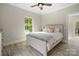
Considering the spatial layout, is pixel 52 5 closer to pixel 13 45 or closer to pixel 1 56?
pixel 13 45

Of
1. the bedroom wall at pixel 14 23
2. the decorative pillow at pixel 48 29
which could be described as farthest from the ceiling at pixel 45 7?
the decorative pillow at pixel 48 29

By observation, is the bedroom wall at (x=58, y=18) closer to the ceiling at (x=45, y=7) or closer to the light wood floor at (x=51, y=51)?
the ceiling at (x=45, y=7)

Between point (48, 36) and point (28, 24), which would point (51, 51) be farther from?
point (28, 24)

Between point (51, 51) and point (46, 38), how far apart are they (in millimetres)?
272

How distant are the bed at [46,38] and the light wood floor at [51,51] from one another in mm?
82

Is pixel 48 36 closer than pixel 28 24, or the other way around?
pixel 48 36

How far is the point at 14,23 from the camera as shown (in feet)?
6.50

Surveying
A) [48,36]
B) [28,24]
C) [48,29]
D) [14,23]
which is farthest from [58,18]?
[14,23]

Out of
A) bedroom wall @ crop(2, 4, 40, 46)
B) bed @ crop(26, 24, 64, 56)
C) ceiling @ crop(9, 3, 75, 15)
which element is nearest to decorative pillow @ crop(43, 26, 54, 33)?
bed @ crop(26, 24, 64, 56)

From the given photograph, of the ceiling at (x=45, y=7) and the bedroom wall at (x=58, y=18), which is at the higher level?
the ceiling at (x=45, y=7)

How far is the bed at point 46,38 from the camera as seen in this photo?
6.35 ft

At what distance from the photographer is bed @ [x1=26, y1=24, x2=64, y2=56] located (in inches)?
76.2

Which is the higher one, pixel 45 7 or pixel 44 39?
pixel 45 7

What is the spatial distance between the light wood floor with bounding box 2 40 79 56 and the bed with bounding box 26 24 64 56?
0.08 m
